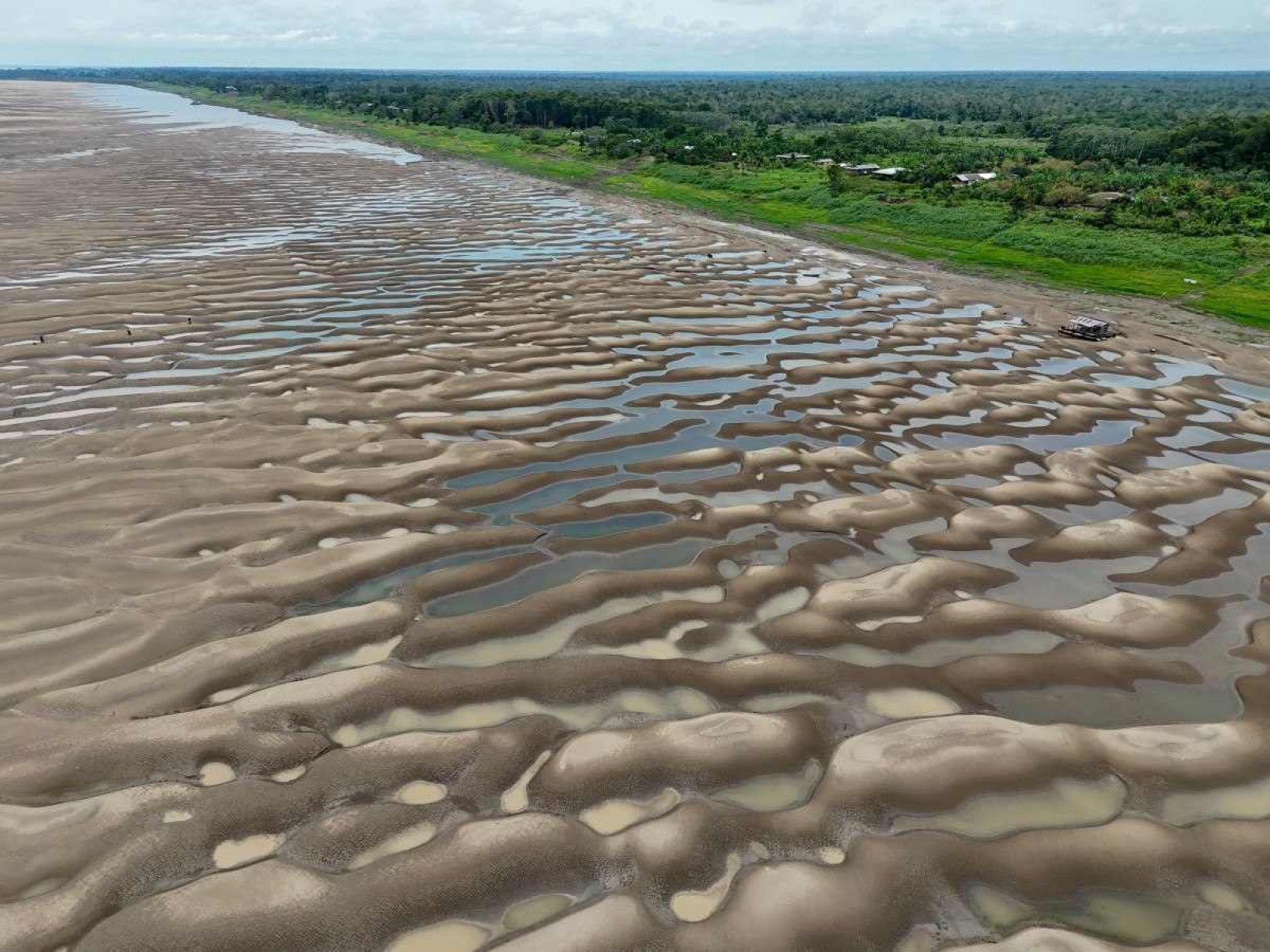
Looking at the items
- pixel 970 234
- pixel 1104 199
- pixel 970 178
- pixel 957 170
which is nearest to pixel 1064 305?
pixel 970 234

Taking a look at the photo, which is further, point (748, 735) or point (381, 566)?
point (381, 566)

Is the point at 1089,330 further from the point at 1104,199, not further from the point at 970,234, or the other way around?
the point at 1104,199

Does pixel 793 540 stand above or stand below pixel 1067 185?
below

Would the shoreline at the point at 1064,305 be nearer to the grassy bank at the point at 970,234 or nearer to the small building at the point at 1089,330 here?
the small building at the point at 1089,330

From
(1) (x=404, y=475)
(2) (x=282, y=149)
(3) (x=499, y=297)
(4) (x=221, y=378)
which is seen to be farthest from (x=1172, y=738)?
(2) (x=282, y=149)

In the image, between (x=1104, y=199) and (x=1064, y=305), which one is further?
(x=1104, y=199)

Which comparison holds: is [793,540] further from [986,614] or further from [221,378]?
A: [221,378]
